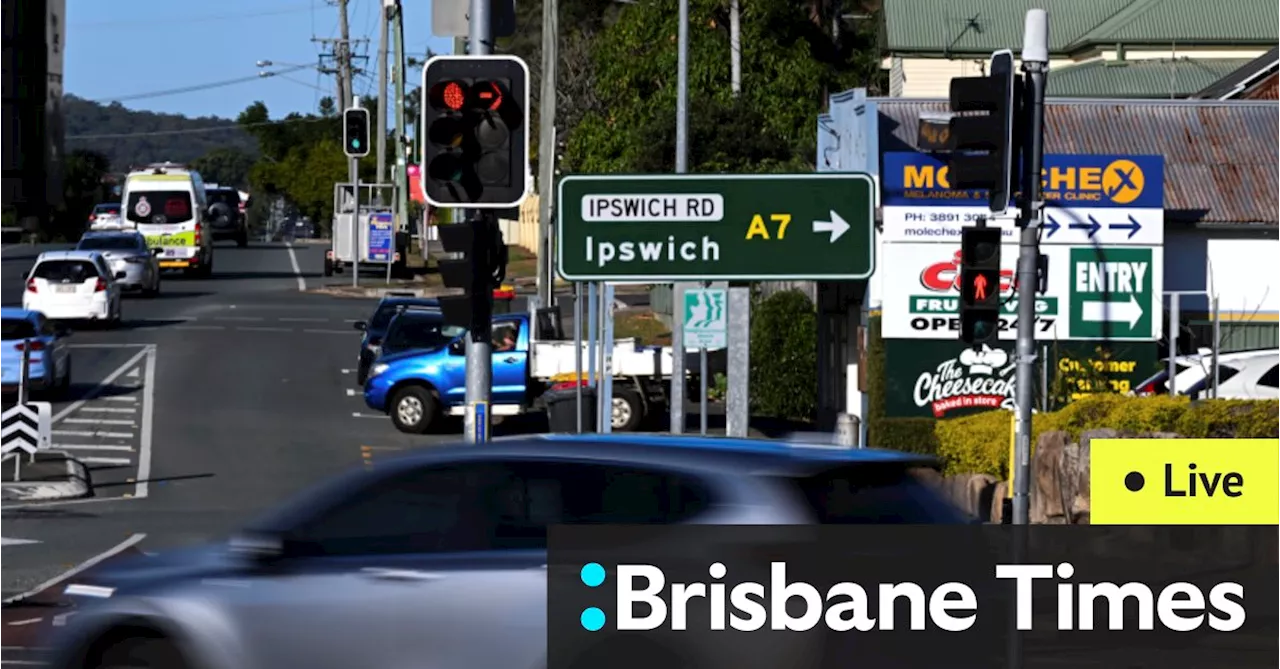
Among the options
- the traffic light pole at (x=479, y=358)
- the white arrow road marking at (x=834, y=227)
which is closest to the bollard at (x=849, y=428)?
the white arrow road marking at (x=834, y=227)

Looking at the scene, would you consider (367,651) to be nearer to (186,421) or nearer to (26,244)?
(186,421)

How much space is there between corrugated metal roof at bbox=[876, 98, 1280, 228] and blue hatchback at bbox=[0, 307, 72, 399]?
13.5 metres

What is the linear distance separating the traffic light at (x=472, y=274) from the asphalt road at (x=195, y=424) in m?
2.18

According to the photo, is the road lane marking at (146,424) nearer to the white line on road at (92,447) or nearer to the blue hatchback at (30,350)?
the white line on road at (92,447)

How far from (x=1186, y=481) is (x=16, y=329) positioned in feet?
69.8

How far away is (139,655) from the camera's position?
812 cm

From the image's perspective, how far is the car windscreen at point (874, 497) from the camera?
736cm

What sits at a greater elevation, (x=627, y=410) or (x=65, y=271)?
(x=65, y=271)

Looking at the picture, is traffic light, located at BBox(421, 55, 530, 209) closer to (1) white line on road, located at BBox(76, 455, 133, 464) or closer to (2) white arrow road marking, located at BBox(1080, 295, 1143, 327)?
(2) white arrow road marking, located at BBox(1080, 295, 1143, 327)

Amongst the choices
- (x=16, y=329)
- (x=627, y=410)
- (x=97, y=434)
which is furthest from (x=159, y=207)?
(x=627, y=410)

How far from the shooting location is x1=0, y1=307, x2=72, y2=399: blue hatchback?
1113 inches

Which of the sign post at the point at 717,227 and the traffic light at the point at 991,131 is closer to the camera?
the traffic light at the point at 991,131

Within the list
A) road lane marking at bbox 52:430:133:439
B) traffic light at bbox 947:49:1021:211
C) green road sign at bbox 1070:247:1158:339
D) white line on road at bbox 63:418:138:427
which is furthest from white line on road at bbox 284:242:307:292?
traffic light at bbox 947:49:1021:211

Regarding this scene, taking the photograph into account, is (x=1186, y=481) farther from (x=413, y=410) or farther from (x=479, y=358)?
(x=413, y=410)
